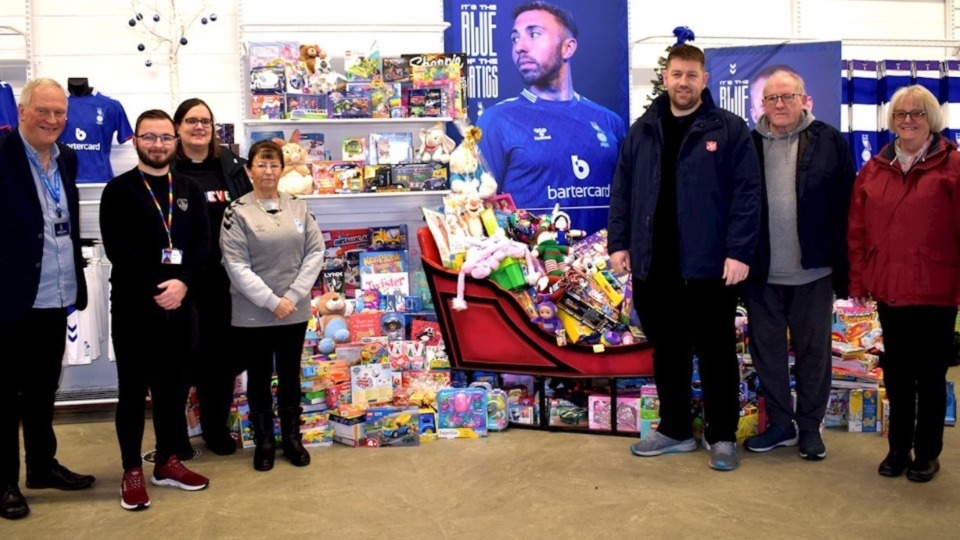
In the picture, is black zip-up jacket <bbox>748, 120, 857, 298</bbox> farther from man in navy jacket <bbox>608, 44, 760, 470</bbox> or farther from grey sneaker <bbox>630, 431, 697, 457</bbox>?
grey sneaker <bbox>630, 431, 697, 457</bbox>

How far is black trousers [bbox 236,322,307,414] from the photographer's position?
10.7 ft

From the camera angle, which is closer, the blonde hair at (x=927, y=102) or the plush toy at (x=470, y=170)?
the blonde hair at (x=927, y=102)

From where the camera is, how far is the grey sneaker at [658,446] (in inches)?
134

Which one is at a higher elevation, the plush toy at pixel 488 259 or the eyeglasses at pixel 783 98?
the eyeglasses at pixel 783 98

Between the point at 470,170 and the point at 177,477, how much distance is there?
85.4 inches

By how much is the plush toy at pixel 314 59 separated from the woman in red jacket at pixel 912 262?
2.81 meters

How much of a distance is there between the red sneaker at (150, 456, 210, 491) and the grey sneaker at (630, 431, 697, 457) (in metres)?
1.67

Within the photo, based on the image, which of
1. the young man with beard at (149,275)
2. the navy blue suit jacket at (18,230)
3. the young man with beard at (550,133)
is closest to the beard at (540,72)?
the young man with beard at (550,133)

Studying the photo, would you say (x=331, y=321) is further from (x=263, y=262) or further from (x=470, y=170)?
(x=470, y=170)

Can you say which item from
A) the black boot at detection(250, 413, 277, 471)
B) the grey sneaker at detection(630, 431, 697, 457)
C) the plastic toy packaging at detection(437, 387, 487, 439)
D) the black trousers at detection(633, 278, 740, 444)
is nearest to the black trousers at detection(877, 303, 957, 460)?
the black trousers at detection(633, 278, 740, 444)

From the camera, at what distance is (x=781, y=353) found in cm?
339

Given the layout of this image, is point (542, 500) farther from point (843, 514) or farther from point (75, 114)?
point (75, 114)

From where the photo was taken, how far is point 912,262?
291 cm

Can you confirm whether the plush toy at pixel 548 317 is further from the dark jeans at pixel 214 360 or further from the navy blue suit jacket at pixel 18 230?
the navy blue suit jacket at pixel 18 230
